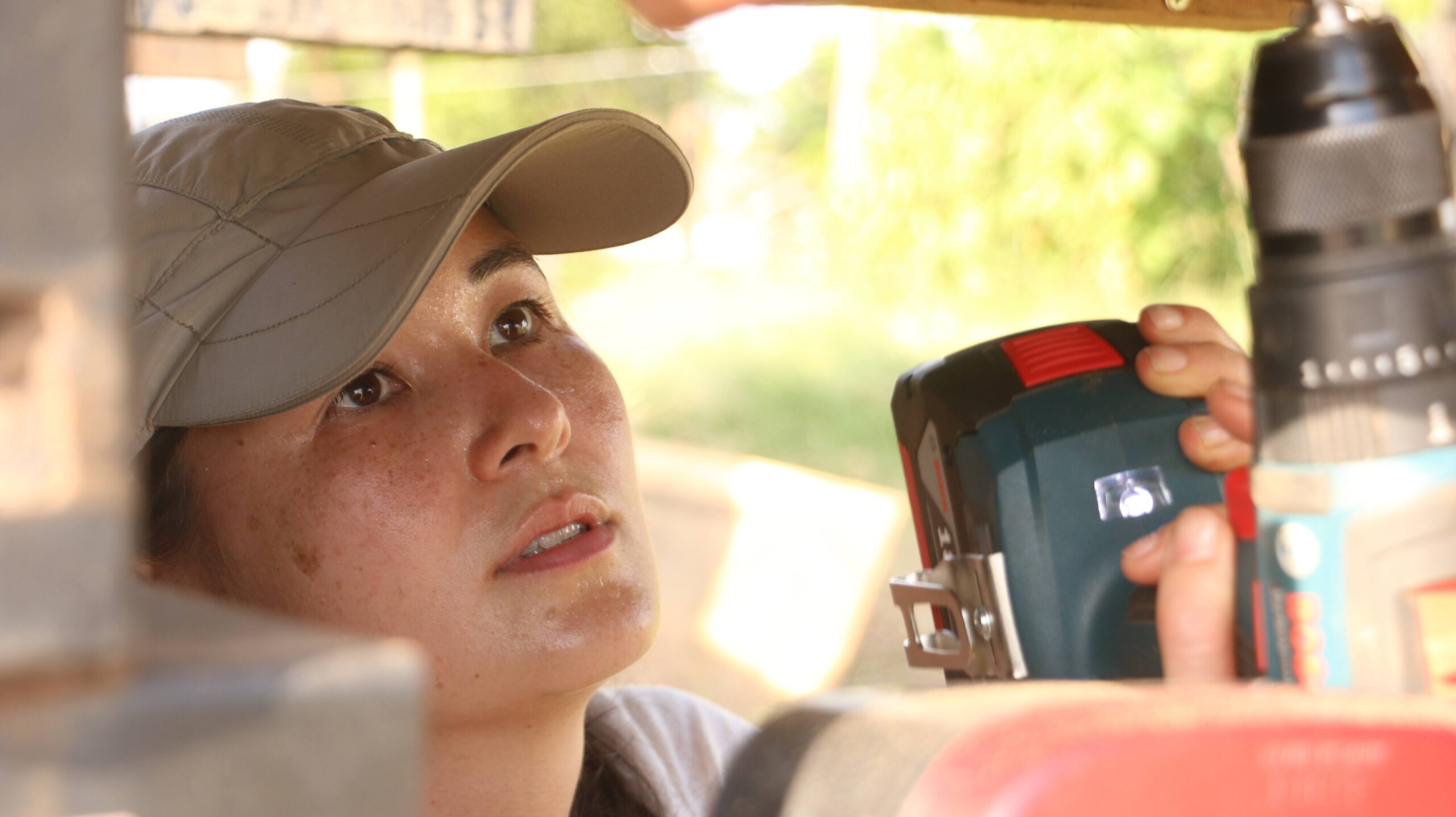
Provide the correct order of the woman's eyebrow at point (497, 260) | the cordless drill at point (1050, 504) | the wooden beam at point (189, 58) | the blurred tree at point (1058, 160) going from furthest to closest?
the blurred tree at point (1058, 160) → the wooden beam at point (189, 58) → the woman's eyebrow at point (497, 260) → the cordless drill at point (1050, 504)

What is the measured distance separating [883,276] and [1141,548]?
8345mm

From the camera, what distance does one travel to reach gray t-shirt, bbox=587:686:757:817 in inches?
76.0

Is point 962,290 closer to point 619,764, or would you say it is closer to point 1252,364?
point 619,764

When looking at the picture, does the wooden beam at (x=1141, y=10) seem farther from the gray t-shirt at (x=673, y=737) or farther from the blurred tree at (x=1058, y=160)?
the blurred tree at (x=1058, y=160)

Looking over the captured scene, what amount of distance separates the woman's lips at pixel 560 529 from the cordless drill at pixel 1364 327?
2.81ft

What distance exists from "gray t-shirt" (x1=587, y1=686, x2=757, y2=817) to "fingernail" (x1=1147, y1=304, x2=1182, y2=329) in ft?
3.14

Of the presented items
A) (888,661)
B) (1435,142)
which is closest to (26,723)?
(1435,142)

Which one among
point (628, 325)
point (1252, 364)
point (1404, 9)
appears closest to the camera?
point (1252, 364)

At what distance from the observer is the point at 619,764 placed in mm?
1900

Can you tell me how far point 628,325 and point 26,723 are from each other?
9.74 m

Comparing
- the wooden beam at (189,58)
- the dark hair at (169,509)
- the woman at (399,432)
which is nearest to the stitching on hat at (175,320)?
the woman at (399,432)

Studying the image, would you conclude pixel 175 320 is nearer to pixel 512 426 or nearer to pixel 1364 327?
pixel 512 426

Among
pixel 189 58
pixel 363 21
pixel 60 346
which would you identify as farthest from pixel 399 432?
pixel 189 58

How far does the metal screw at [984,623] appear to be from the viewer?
1170 millimetres
